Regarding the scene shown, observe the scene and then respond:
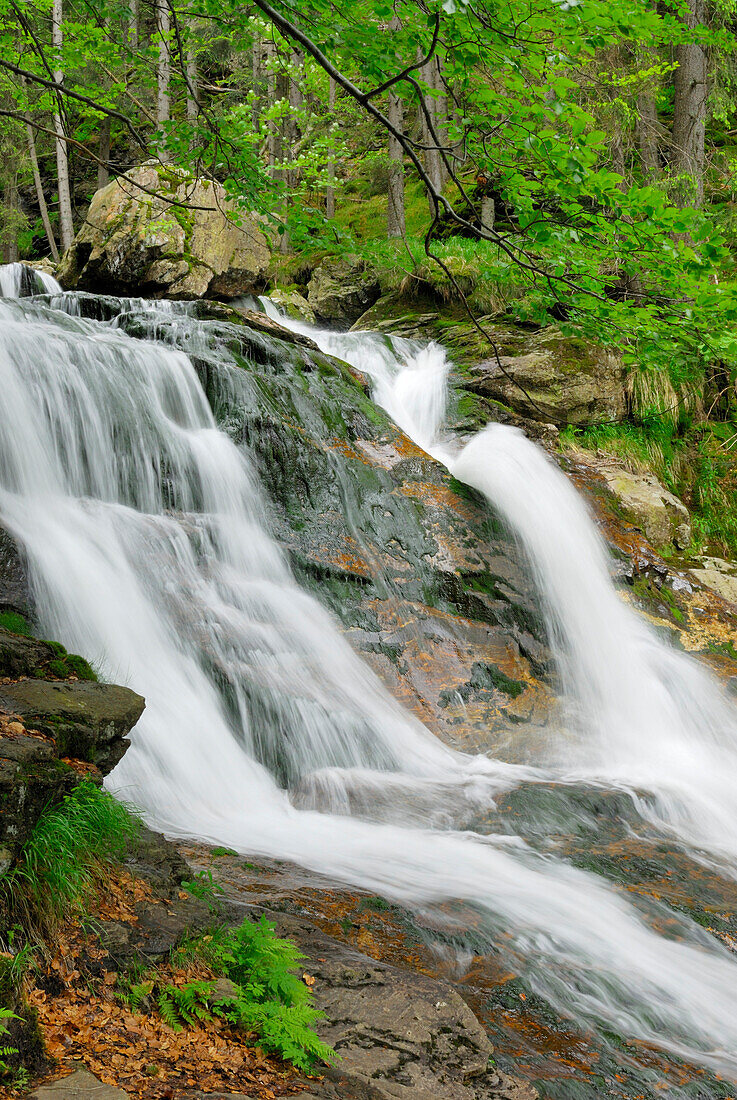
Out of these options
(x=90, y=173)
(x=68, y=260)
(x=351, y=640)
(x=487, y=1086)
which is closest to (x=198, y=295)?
(x=68, y=260)

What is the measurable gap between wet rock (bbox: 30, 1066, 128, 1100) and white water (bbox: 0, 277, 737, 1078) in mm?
2046

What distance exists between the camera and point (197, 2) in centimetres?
457

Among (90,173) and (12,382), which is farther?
(90,173)

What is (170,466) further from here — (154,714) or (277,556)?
(154,714)

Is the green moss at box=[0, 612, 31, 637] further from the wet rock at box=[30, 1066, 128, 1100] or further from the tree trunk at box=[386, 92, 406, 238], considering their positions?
the tree trunk at box=[386, 92, 406, 238]

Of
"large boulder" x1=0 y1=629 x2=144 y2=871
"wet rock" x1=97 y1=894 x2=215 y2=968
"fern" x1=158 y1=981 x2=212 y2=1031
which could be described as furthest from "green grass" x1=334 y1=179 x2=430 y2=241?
"fern" x1=158 y1=981 x2=212 y2=1031

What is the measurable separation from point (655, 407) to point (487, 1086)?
10.5 metres

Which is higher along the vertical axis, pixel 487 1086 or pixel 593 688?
pixel 487 1086

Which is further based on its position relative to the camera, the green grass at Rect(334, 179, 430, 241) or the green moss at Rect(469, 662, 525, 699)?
the green grass at Rect(334, 179, 430, 241)

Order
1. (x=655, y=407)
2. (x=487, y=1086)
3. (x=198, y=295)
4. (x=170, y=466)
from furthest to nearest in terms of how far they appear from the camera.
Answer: (x=198, y=295) → (x=655, y=407) → (x=170, y=466) → (x=487, y=1086)

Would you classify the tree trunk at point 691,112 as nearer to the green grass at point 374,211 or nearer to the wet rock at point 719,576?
the wet rock at point 719,576

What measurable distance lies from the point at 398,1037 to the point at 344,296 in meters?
15.4

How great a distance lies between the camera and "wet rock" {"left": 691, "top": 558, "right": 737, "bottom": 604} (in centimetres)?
915

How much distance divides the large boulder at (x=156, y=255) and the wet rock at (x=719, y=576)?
8.44 metres
